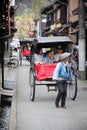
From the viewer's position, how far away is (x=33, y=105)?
1513 cm

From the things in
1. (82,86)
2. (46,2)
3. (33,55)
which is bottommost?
(82,86)

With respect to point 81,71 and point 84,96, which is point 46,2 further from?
point 84,96

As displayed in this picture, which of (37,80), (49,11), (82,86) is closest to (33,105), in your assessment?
(37,80)

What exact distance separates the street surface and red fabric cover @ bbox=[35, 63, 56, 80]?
0.87m

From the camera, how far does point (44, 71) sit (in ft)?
51.8

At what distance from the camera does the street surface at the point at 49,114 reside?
11.4 metres

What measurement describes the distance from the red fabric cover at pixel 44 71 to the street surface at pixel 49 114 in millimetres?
873

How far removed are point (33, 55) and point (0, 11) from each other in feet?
14.7

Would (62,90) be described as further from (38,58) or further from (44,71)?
(38,58)

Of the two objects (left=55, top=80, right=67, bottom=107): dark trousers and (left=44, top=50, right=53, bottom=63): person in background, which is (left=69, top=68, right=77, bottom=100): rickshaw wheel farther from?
(left=55, top=80, right=67, bottom=107): dark trousers

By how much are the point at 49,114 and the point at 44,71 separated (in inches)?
112

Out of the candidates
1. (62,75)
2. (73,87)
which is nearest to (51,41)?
(73,87)

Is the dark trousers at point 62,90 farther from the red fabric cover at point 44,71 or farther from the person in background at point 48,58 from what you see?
the person in background at point 48,58

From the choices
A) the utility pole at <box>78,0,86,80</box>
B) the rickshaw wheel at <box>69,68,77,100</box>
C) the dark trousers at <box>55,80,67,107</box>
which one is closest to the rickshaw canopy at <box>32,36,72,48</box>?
the rickshaw wheel at <box>69,68,77,100</box>
